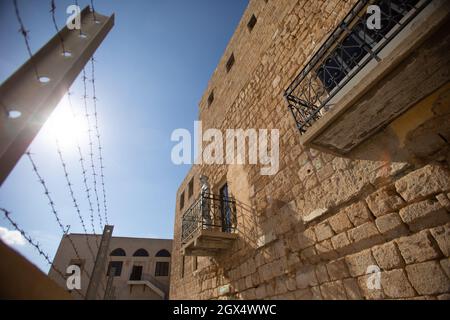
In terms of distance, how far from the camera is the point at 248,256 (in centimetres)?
467

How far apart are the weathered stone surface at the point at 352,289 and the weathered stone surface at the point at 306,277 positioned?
0.47 m

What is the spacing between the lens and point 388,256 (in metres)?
2.32

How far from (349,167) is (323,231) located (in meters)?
0.98

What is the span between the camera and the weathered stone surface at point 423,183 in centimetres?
208

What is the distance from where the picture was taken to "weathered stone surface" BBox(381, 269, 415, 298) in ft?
6.99

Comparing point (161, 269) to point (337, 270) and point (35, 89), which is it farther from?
point (35, 89)

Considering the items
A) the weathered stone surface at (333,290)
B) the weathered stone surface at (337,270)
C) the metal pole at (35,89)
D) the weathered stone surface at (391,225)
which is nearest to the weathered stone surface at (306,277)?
the weathered stone surface at (333,290)

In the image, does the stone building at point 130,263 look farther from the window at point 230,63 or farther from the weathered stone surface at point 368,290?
the weathered stone surface at point 368,290

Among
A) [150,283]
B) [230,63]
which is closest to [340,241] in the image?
[230,63]

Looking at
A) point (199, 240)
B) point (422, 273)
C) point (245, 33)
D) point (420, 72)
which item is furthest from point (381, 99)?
point (245, 33)

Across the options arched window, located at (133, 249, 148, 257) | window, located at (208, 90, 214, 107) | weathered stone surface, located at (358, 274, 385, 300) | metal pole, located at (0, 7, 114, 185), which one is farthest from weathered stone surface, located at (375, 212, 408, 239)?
arched window, located at (133, 249, 148, 257)

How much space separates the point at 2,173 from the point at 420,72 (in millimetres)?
3219

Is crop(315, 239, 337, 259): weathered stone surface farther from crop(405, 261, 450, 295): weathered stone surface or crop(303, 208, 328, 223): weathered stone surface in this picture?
crop(405, 261, 450, 295): weathered stone surface
